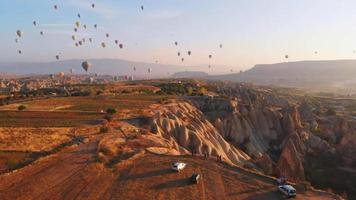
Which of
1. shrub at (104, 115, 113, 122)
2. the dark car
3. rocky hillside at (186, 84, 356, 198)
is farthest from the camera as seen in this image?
shrub at (104, 115, 113, 122)

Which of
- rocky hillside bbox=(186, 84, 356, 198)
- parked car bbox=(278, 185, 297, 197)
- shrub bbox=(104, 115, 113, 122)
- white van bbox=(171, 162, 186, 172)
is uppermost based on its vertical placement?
shrub bbox=(104, 115, 113, 122)

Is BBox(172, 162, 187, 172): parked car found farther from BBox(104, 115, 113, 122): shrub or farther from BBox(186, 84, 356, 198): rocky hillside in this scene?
BBox(104, 115, 113, 122): shrub

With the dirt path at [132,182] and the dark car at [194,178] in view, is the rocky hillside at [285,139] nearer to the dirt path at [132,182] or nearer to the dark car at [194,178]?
the dirt path at [132,182]

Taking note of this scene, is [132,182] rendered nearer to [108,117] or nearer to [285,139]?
[108,117]

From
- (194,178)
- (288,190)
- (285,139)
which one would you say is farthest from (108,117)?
(288,190)

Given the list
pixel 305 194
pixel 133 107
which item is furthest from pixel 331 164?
pixel 133 107

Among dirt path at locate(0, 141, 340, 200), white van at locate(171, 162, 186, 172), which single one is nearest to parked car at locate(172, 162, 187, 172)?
white van at locate(171, 162, 186, 172)

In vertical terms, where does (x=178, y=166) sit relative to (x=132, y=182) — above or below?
above

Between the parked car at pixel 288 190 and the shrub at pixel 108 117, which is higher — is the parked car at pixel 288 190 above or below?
below

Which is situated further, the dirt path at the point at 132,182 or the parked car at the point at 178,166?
the parked car at the point at 178,166

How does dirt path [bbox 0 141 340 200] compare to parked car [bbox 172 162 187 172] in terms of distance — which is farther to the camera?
parked car [bbox 172 162 187 172]

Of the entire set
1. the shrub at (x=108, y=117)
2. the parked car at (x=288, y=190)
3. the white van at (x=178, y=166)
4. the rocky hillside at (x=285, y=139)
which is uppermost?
the shrub at (x=108, y=117)

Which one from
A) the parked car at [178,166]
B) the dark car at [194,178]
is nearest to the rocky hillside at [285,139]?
the parked car at [178,166]
